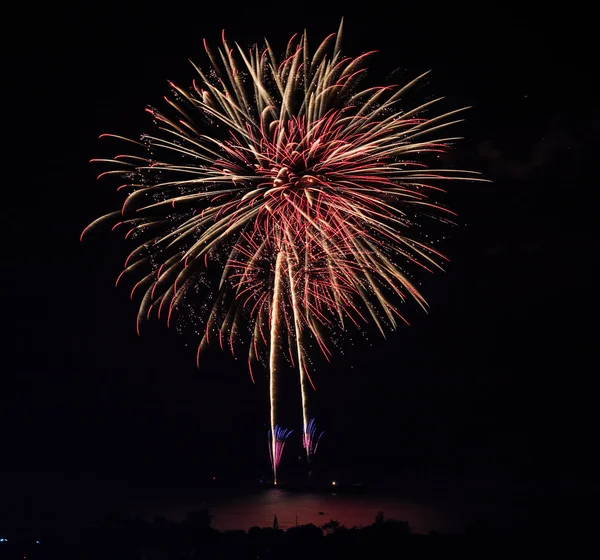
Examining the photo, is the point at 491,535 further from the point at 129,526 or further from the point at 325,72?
the point at 325,72

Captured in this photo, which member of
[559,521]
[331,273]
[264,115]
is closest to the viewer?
[264,115]

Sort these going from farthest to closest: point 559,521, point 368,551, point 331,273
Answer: point 559,521 < point 368,551 < point 331,273

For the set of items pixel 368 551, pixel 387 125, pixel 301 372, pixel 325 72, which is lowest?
pixel 368 551

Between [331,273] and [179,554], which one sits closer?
[331,273]

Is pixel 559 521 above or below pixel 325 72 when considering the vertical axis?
below

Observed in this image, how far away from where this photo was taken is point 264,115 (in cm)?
1560

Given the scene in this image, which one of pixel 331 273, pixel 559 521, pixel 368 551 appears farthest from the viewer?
pixel 559 521

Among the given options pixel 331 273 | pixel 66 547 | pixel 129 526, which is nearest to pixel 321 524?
pixel 129 526

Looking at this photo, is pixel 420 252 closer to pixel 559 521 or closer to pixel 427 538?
Answer: pixel 427 538

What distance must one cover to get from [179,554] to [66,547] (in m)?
7.63

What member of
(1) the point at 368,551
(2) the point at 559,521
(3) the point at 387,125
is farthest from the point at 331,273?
(2) the point at 559,521

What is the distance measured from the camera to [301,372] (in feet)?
51.3

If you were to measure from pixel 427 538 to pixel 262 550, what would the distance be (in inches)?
449

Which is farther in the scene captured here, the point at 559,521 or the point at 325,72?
the point at 559,521
